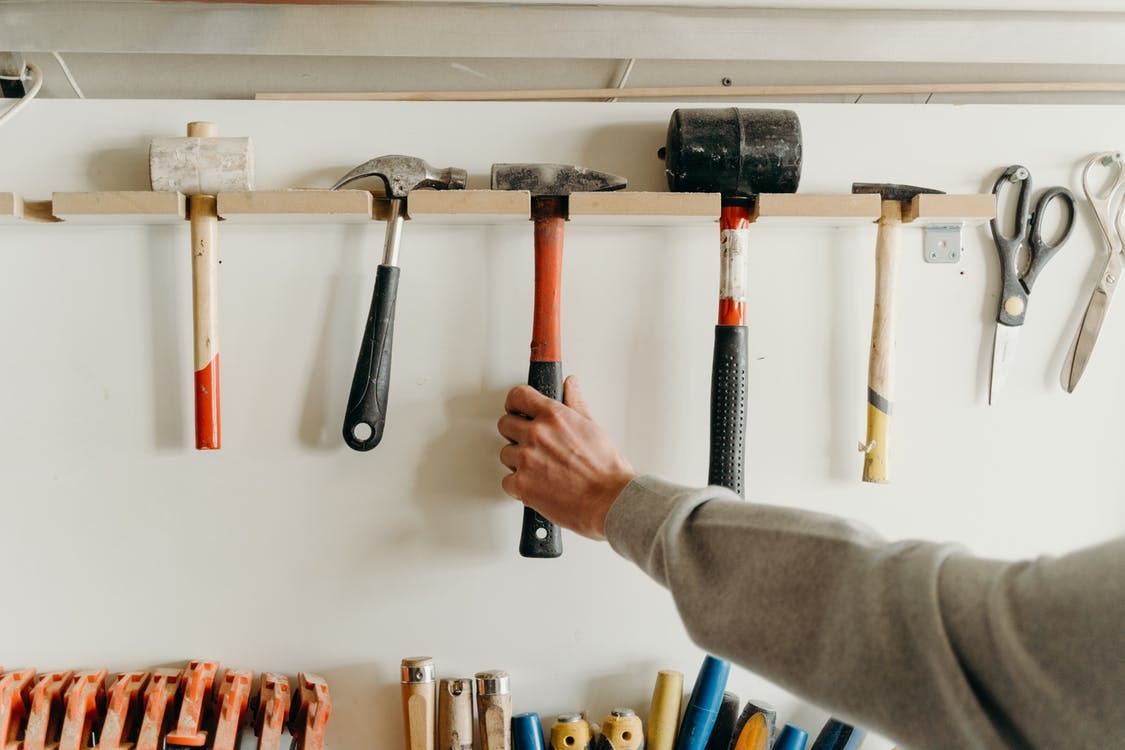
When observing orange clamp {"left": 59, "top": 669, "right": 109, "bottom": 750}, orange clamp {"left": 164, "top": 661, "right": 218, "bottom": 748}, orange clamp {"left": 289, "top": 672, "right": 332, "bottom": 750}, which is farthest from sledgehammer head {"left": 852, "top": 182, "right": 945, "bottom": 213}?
orange clamp {"left": 59, "top": 669, "right": 109, "bottom": 750}

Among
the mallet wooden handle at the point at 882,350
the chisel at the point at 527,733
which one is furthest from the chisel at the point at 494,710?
the mallet wooden handle at the point at 882,350

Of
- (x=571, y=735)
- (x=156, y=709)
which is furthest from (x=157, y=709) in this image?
(x=571, y=735)

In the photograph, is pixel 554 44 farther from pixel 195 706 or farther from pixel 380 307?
pixel 195 706

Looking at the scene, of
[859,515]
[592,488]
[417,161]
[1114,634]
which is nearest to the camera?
[1114,634]

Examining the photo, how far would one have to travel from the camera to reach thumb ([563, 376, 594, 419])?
110 centimetres

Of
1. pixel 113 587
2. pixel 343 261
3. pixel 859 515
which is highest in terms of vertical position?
pixel 343 261

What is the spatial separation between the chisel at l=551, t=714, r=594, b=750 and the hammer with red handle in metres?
0.23

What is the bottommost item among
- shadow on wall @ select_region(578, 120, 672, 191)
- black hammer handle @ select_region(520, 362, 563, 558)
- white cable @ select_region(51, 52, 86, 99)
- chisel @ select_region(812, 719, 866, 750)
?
chisel @ select_region(812, 719, 866, 750)

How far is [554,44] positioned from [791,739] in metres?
1.03

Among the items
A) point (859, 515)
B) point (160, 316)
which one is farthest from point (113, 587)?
point (859, 515)

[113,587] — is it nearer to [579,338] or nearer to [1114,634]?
[579,338]

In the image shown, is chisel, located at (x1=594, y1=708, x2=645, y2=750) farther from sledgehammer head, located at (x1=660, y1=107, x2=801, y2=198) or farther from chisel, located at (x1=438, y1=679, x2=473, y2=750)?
sledgehammer head, located at (x1=660, y1=107, x2=801, y2=198)

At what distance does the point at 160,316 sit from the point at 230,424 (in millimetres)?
178

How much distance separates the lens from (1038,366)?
1.21m
